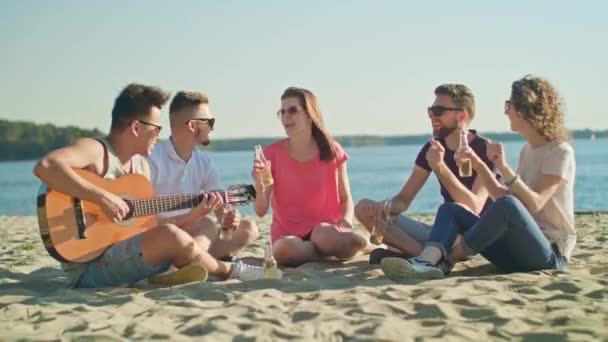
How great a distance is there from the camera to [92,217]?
16.8ft

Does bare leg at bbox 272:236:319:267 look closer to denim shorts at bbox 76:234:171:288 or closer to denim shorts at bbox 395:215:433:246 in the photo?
denim shorts at bbox 395:215:433:246

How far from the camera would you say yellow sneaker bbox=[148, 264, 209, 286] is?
5.21 meters

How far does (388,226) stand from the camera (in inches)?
244

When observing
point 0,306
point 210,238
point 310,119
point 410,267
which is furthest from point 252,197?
point 0,306

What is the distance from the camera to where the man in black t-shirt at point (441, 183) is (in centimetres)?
595

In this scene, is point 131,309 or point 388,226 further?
point 388,226

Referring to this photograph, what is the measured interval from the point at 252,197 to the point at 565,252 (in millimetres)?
2396

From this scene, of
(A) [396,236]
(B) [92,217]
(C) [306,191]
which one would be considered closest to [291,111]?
(C) [306,191]

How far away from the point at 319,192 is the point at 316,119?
641 mm

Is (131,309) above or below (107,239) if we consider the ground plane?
below

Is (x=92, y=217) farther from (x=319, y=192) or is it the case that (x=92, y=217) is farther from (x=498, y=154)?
(x=498, y=154)

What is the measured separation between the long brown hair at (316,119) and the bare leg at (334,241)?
646mm

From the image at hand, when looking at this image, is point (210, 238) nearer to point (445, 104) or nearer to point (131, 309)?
point (131, 309)

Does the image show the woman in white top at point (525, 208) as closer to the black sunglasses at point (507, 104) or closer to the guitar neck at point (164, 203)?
the black sunglasses at point (507, 104)
